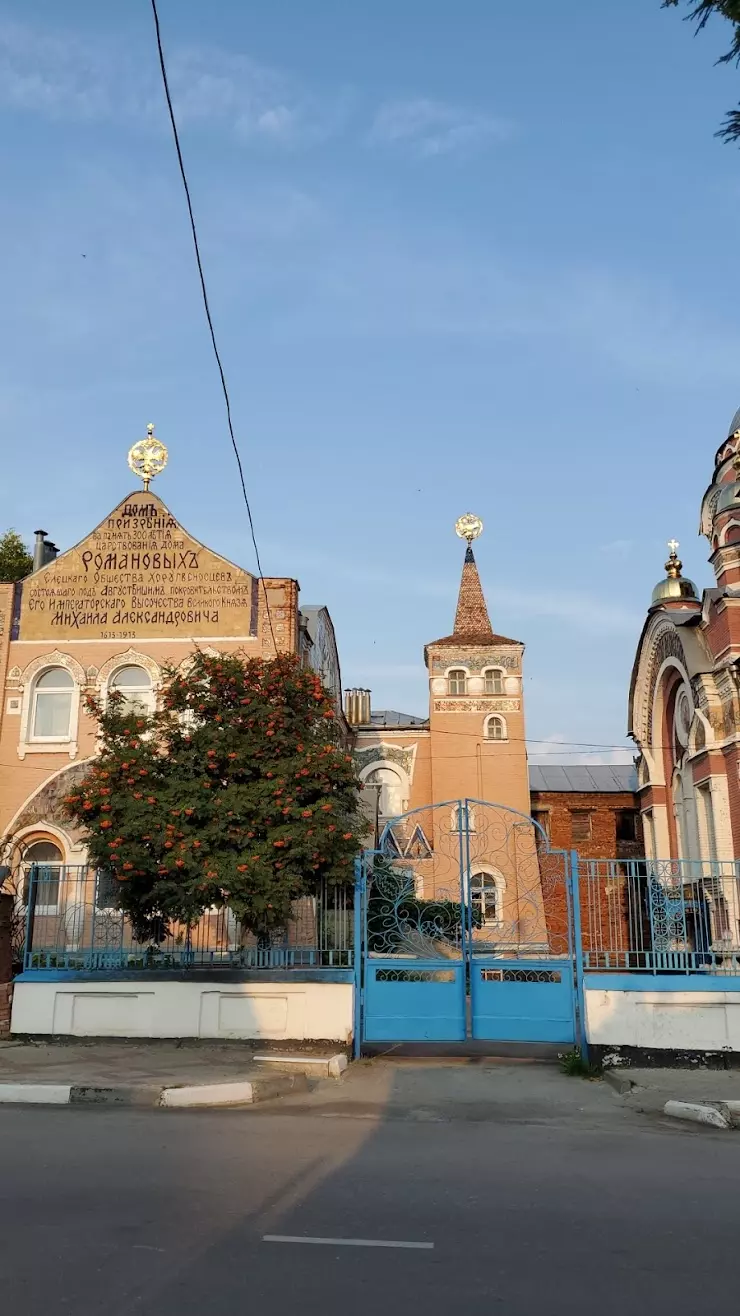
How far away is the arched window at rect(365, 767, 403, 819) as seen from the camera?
3117cm

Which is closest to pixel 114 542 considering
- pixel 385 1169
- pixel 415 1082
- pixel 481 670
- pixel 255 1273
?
pixel 481 670

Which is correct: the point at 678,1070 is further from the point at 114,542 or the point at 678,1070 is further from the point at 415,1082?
the point at 114,542

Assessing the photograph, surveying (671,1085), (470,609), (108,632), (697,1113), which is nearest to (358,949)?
(671,1085)

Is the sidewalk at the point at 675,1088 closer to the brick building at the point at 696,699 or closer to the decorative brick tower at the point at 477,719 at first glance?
the brick building at the point at 696,699

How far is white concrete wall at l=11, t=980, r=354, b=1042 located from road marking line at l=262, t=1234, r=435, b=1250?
23.0 feet

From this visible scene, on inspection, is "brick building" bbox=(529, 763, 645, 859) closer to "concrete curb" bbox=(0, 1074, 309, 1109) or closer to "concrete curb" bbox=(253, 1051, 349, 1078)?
"concrete curb" bbox=(253, 1051, 349, 1078)

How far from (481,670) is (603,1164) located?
24.3 metres

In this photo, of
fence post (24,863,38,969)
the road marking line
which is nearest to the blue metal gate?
fence post (24,863,38,969)

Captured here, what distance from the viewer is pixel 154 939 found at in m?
13.5

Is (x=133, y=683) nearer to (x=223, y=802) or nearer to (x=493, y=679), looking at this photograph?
(x=223, y=802)

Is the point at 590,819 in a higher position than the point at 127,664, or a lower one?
lower

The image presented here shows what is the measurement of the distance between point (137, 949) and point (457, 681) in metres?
18.4

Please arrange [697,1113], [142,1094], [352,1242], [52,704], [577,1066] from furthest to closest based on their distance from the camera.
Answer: [52,704], [577,1066], [142,1094], [697,1113], [352,1242]

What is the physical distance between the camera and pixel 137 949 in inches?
539
